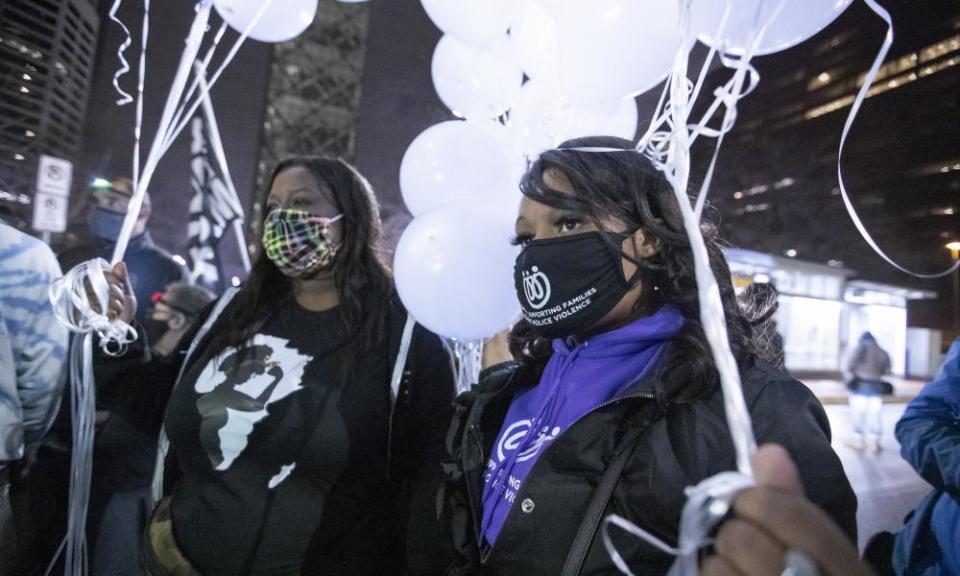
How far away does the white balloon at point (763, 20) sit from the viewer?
0.94 m

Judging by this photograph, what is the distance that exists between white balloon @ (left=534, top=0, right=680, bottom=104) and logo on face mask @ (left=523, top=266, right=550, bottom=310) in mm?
562

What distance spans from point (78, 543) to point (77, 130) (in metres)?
1.96

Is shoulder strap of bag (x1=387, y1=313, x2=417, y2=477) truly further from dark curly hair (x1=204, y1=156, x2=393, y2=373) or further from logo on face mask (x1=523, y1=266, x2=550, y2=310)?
logo on face mask (x1=523, y1=266, x2=550, y2=310)

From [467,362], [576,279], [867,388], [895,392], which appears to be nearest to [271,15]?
[467,362]

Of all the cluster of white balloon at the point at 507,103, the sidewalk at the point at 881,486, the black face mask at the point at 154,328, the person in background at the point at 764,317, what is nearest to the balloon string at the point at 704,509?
the person in background at the point at 764,317

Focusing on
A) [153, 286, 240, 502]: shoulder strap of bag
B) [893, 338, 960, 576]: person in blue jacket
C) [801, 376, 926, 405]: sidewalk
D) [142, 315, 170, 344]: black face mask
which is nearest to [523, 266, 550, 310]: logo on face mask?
[153, 286, 240, 502]: shoulder strap of bag

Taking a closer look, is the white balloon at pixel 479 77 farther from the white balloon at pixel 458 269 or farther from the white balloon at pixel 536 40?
the white balloon at pixel 458 269

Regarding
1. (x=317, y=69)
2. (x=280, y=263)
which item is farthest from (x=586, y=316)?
(x=317, y=69)

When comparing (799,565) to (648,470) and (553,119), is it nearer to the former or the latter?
(648,470)

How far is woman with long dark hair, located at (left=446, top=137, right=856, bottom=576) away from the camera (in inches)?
30.4

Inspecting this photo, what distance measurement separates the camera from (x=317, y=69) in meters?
7.36

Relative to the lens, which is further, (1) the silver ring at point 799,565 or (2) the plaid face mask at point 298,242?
(2) the plaid face mask at point 298,242

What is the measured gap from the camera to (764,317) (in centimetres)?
102

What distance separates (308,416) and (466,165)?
91cm
